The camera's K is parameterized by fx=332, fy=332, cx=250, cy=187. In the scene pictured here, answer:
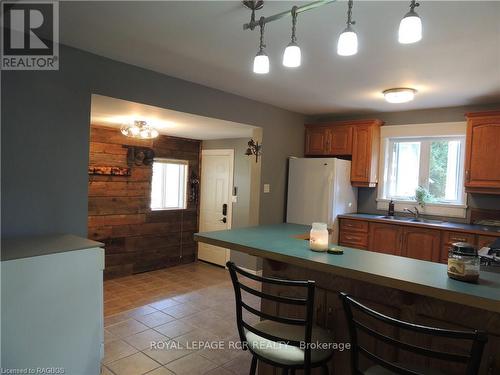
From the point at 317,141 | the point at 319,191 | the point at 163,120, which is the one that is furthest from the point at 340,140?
the point at 163,120

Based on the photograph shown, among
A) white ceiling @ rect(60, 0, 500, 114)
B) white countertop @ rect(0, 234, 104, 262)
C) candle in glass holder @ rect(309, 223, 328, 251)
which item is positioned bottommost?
white countertop @ rect(0, 234, 104, 262)

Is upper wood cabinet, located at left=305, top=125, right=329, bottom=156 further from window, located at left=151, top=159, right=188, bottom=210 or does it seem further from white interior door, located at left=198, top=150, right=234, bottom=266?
window, located at left=151, top=159, right=188, bottom=210

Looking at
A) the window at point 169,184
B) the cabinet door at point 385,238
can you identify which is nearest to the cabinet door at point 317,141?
the cabinet door at point 385,238

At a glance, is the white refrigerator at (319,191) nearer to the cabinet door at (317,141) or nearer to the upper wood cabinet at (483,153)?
the cabinet door at (317,141)

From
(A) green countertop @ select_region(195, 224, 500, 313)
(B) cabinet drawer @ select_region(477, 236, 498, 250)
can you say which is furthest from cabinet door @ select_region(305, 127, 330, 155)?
(A) green countertop @ select_region(195, 224, 500, 313)

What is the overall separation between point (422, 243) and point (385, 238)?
16.6 inches

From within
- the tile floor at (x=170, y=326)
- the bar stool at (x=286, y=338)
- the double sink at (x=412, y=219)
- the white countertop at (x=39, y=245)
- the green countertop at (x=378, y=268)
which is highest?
the green countertop at (x=378, y=268)

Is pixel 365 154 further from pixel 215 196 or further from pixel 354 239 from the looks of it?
pixel 215 196

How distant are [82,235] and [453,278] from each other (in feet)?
8.51

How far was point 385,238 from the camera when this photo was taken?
4129 mm

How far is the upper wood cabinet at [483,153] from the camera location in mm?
3607

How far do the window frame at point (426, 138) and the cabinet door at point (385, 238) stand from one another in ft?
1.98

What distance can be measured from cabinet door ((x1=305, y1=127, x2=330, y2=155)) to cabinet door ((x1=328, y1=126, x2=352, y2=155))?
0.07 metres

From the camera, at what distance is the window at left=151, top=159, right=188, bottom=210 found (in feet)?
16.9
